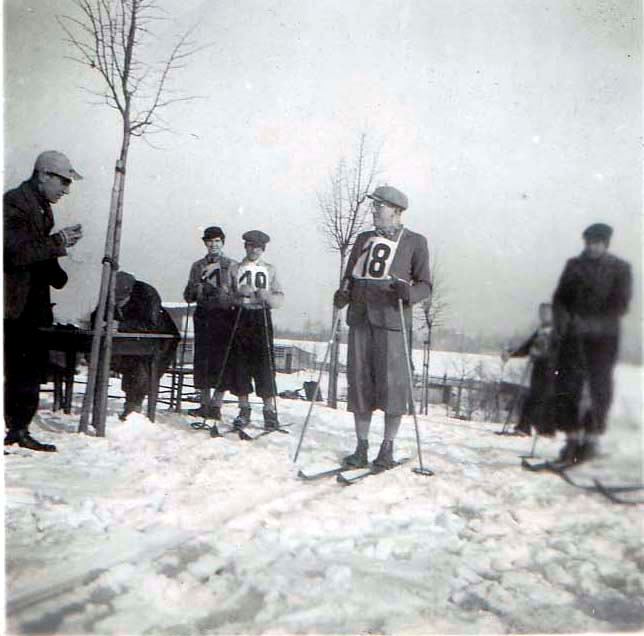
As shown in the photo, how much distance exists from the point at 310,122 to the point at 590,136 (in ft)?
3.52

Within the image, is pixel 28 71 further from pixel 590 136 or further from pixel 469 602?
pixel 469 602

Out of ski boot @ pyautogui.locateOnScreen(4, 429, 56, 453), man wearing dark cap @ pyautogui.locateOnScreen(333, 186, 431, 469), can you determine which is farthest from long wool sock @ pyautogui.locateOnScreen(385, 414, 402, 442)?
ski boot @ pyautogui.locateOnScreen(4, 429, 56, 453)

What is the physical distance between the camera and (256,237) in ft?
7.16

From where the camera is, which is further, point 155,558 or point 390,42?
point 390,42

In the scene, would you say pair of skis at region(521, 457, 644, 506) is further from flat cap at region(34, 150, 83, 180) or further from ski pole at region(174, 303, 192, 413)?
flat cap at region(34, 150, 83, 180)

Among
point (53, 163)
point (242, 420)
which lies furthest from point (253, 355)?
point (53, 163)

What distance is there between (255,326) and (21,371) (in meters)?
0.98

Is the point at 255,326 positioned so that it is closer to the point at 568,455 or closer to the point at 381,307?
the point at 381,307

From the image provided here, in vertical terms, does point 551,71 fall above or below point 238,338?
above

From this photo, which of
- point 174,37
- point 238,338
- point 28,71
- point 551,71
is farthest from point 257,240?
point 551,71

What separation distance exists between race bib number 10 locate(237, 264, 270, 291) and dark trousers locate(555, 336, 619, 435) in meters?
1.16

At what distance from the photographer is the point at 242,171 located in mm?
2168

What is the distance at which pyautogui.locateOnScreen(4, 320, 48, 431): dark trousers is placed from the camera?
219 cm

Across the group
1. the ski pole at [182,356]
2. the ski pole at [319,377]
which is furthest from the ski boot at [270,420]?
the ski pole at [182,356]
